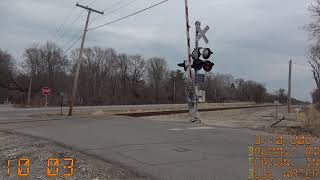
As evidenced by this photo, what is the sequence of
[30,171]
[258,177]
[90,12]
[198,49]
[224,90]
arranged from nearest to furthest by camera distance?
[258,177]
[30,171]
[198,49]
[90,12]
[224,90]

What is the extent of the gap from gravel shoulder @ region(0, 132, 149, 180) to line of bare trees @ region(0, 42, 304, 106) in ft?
210

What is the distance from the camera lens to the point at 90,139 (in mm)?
13609

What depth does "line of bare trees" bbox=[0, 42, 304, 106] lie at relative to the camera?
→ 93750mm

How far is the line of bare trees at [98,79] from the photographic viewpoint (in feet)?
308

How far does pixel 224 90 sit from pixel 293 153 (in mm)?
146829

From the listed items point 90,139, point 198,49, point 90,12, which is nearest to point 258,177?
point 90,139

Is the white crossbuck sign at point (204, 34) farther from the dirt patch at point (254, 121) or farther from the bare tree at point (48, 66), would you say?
the bare tree at point (48, 66)

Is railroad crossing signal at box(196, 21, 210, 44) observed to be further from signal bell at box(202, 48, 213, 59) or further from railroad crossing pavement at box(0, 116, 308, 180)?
railroad crossing pavement at box(0, 116, 308, 180)

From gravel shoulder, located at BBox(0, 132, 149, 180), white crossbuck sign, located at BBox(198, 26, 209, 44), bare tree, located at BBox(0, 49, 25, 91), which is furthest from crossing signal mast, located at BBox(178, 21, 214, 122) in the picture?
bare tree, located at BBox(0, 49, 25, 91)

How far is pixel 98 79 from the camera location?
366ft

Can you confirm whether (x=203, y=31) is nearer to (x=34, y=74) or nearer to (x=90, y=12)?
(x=90, y=12)
